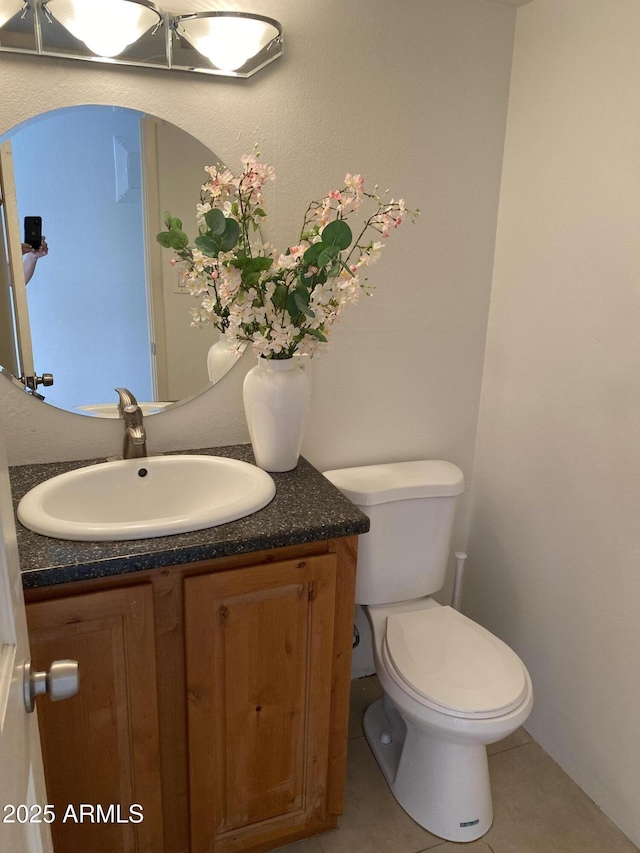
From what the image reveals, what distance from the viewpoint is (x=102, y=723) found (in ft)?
4.20

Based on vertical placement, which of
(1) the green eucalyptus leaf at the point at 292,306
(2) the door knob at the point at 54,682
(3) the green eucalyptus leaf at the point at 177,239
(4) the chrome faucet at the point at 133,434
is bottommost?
(2) the door knob at the point at 54,682

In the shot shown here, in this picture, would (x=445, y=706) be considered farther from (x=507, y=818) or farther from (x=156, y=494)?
(x=156, y=494)

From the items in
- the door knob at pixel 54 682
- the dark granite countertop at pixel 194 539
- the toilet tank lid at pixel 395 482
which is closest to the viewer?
the door knob at pixel 54 682

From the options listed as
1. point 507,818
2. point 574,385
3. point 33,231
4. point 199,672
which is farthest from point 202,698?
point 574,385

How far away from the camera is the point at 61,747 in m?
1.26

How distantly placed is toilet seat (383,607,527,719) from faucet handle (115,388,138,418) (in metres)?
0.94

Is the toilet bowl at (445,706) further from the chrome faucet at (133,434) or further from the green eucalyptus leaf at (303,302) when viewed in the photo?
the green eucalyptus leaf at (303,302)

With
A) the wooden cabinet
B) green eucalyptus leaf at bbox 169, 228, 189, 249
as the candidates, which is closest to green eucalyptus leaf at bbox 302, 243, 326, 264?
green eucalyptus leaf at bbox 169, 228, 189, 249

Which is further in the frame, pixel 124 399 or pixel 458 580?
pixel 458 580

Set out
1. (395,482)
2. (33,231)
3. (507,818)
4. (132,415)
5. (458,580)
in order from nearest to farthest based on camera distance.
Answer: (33,231) < (132,415) < (507,818) < (395,482) < (458,580)

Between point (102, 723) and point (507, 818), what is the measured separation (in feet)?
3.80

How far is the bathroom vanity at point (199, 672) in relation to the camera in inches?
47.7

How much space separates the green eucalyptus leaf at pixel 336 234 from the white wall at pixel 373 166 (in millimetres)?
395

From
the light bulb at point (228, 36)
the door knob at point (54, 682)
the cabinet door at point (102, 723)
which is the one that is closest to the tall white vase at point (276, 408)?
the cabinet door at point (102, 723)
